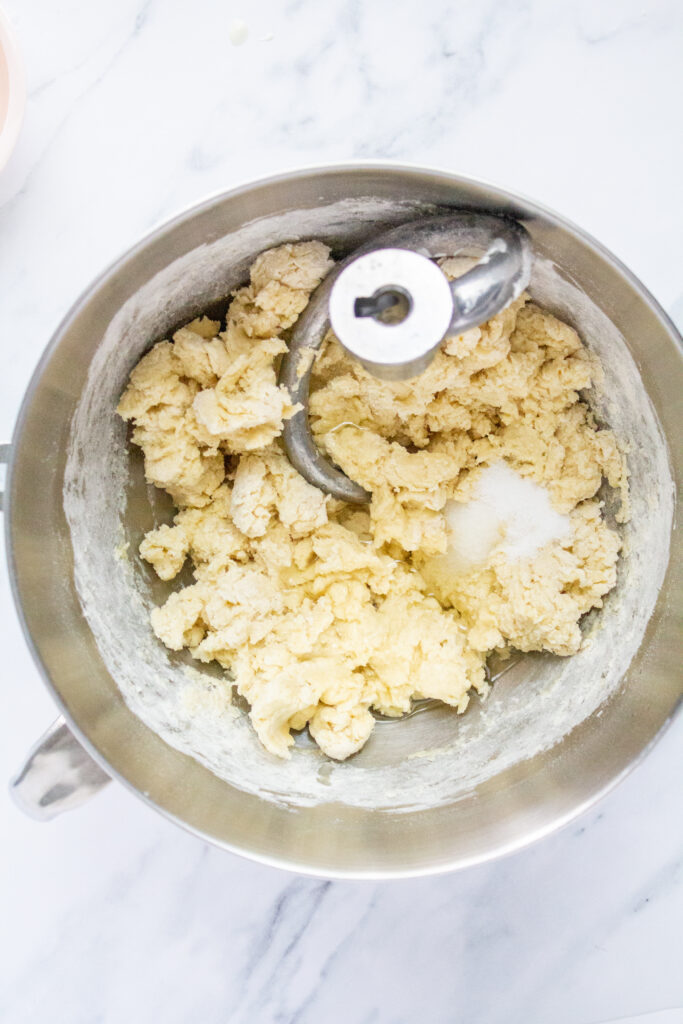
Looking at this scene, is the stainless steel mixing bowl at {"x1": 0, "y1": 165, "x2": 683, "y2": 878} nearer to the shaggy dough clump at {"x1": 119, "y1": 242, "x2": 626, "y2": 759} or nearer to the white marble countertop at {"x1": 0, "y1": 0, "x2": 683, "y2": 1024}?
the shaggy dough clump at {"x1": 119, "y1": 242, "x2": 626, "y2": 759}

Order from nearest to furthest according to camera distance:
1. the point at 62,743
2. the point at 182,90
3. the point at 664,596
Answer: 1. the point at 62,743
2. the point at 664,596
3. the point at 182,90

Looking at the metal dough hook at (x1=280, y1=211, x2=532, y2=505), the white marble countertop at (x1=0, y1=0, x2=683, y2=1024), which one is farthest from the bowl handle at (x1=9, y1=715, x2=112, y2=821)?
the metal dough hook at (x1=280, y1=211, x2=532, y2=505)

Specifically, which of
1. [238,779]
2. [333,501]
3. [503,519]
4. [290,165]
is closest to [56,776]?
[238,779]

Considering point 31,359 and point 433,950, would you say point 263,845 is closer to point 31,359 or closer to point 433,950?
point 433,950

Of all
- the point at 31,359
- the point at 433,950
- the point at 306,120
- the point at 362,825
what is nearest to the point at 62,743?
the point at 362,825

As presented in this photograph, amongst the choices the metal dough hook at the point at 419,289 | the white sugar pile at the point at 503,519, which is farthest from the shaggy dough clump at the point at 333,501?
the metal dough hook at the point at 419,289

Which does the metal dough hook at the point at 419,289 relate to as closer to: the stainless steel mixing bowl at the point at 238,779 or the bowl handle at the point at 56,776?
the stainless steel mixing bowl at the point at 238,779

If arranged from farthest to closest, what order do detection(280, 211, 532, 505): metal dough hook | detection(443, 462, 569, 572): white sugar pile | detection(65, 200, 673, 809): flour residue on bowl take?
1. detection(443, 462, 569, 572): white sugar pile
2. detection(65, 200, 673, 809): flour residue on bowl
3. detection(280, 211, 532, 505): metal dough hook
